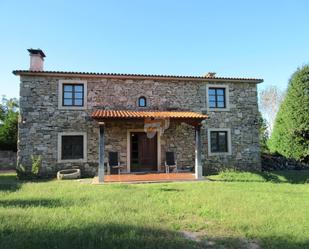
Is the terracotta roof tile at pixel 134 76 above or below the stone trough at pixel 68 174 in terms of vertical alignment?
above

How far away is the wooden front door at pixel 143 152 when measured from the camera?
42.7 ft

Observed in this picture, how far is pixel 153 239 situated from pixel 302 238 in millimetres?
2275

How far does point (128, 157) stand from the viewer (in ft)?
41.8

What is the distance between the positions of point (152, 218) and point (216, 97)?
377 inches

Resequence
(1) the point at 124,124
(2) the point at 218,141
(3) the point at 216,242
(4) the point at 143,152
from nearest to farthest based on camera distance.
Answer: (3) the point at 216,242
(1) the point at 124,124
(4) the point at 143,152
(2) the point at 218,141

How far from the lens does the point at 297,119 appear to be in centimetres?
1521

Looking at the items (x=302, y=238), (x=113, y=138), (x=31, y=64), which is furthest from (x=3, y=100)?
(x=302, y=238)

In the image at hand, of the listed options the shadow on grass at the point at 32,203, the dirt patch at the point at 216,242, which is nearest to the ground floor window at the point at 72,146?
the shadow on grass at the point at 32,203

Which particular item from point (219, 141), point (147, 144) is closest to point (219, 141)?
point (219, 141)

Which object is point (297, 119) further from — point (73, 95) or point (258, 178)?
Answer: point (73, 95)

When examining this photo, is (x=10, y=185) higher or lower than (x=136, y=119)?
lower

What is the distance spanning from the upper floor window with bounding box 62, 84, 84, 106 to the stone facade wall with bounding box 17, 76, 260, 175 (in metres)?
0.34

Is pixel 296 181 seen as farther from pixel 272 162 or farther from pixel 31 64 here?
pixel 31 64

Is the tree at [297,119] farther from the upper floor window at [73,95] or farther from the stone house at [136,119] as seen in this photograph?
the upper floor window at [73,95]
